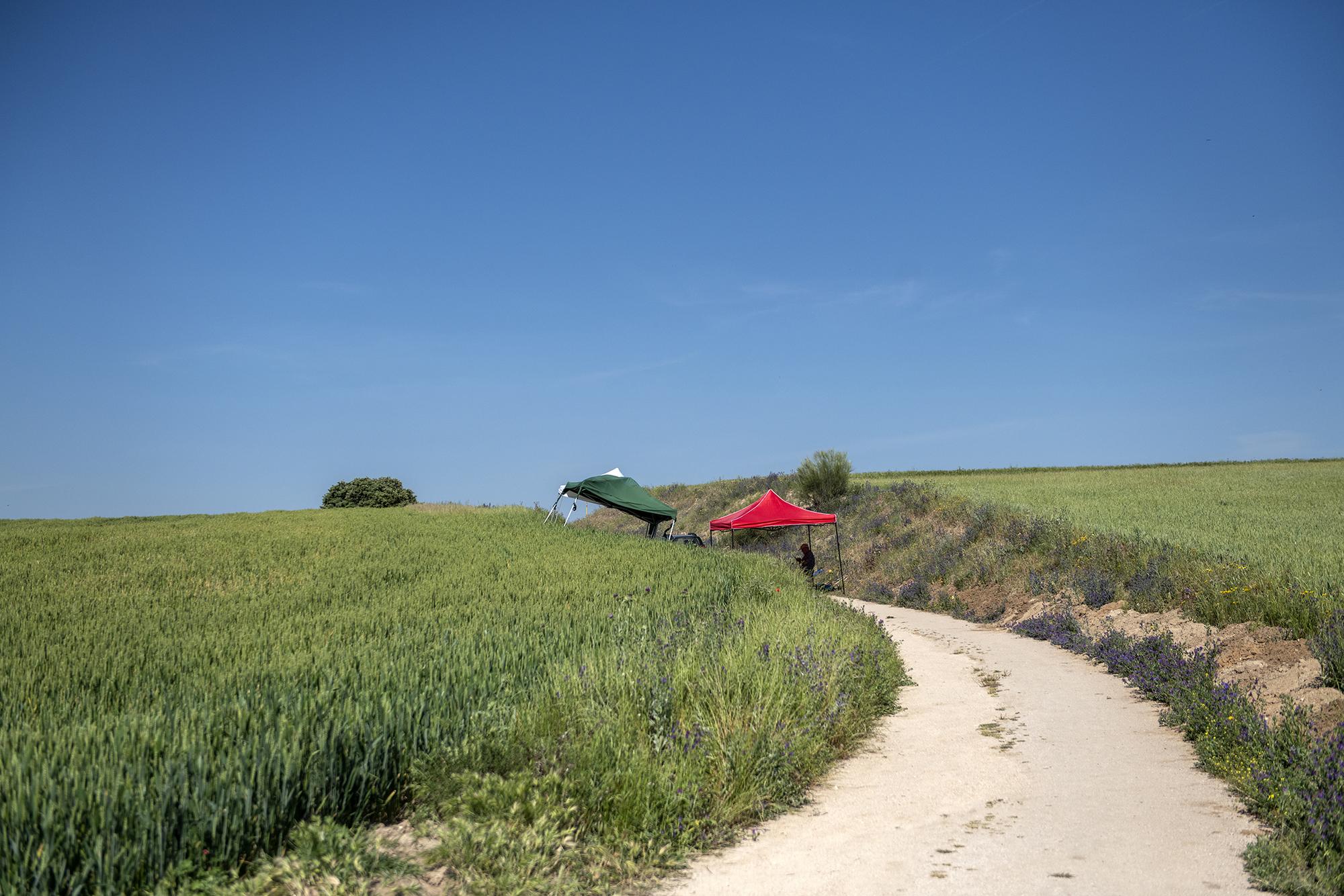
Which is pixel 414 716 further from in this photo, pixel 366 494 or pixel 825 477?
pixel 366 494

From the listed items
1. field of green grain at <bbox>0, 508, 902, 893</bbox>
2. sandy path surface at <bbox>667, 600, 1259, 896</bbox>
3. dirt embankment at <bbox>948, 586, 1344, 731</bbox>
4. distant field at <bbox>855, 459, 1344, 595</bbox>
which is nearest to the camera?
field of green grain at <bbox>0, 508, 902, 893</bbox>

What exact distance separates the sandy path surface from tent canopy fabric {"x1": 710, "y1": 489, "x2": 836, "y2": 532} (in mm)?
15750

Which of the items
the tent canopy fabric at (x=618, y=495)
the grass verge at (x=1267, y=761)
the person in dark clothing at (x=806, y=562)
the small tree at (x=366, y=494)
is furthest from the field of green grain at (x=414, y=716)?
the small tree at (x=366, y=494)

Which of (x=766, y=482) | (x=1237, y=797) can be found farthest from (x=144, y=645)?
(x=766, y=482)

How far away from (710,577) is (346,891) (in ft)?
34.0

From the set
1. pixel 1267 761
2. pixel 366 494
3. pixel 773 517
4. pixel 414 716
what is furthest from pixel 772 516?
pixel 366 494

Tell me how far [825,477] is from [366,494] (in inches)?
1040

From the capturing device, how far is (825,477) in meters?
39.7

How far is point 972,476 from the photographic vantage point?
55125 mm

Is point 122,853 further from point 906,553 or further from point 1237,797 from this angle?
point 906,553

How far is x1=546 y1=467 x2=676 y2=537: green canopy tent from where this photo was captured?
29219 millimetres

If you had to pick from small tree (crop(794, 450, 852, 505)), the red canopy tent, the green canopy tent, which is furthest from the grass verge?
small tree (crop(794, 450, 852, 505))

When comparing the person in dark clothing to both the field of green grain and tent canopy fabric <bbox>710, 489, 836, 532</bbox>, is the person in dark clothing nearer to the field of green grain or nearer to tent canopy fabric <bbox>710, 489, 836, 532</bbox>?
tent canopy fabric <bbox>710, 489, 836, 532</bbox>

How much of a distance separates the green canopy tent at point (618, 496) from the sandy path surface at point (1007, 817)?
64.0 ft
